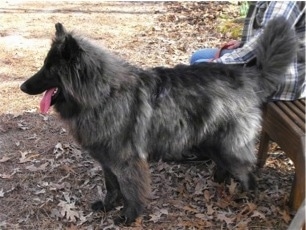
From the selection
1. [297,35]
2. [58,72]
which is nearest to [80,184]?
[58,72]

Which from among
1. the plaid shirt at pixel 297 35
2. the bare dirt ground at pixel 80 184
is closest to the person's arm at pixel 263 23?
the plaid shirt at pixel 297 35

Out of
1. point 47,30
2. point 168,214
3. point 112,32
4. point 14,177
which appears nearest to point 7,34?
point 47,30

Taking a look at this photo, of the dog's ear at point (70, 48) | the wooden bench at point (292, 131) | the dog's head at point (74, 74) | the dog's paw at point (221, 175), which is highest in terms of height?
the dog's ear at point (70, 48)

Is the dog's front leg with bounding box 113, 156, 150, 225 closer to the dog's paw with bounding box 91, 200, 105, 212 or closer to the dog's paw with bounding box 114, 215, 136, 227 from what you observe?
the dog's paw with bounding box 114, 215, 136, 227

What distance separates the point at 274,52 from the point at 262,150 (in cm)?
109

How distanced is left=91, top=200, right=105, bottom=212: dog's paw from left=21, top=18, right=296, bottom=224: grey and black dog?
309 mm

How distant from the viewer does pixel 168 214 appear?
3.17 m

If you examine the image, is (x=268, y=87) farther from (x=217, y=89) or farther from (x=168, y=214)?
(x=168, y=214)

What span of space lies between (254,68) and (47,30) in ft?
16.7

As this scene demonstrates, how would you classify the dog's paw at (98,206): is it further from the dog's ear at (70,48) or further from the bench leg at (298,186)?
the bench leg at (298,186)

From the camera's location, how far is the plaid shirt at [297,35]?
9.11 feet

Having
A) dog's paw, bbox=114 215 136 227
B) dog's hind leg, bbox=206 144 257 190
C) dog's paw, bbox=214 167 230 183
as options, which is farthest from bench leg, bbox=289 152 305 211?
dog's paw, bbox=114 215 136 227

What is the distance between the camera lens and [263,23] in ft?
9.66

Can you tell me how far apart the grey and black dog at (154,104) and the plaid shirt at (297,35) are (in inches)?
4.4
